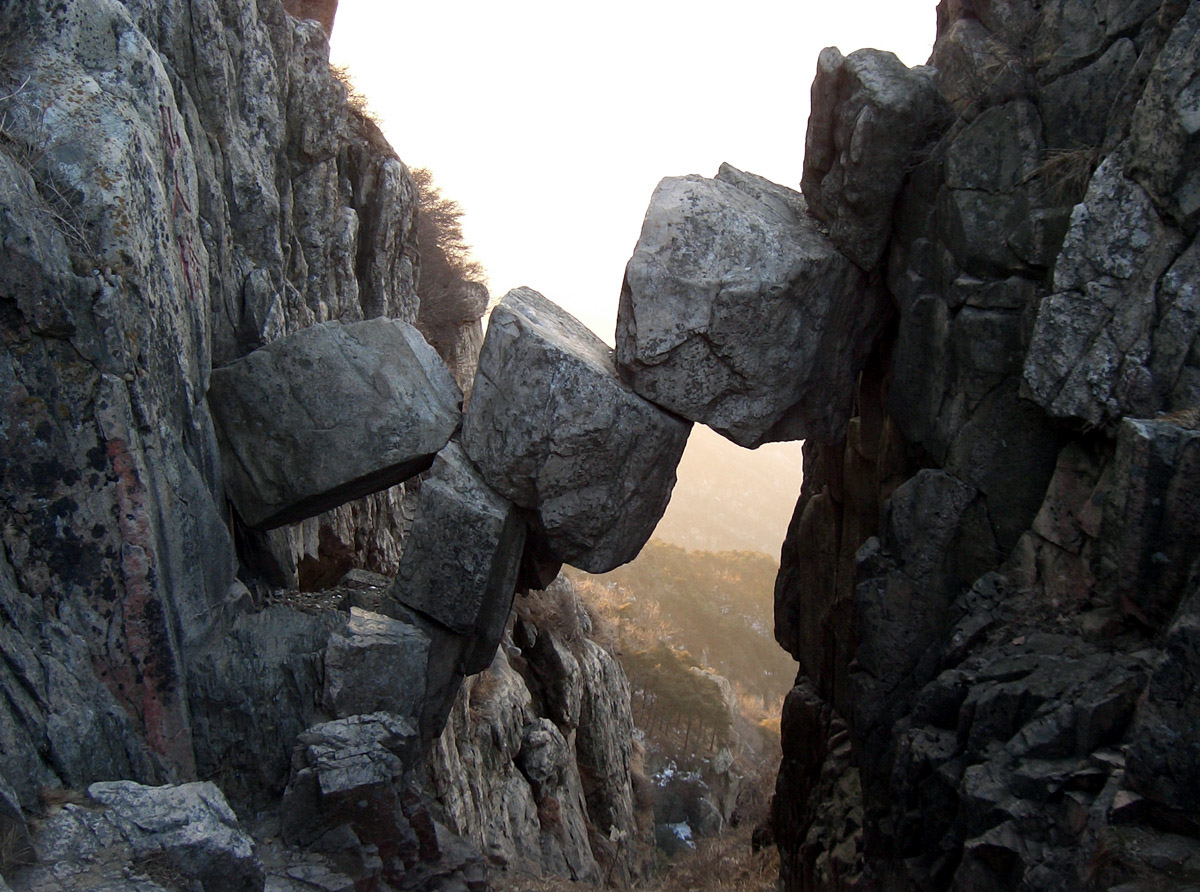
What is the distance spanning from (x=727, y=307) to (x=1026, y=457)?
3.69m

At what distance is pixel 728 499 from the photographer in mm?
81938

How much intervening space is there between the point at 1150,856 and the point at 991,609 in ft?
10.4

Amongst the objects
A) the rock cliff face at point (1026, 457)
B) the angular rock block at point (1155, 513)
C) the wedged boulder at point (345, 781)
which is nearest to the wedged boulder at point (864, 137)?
the rock cliff face at point (1026, 457)

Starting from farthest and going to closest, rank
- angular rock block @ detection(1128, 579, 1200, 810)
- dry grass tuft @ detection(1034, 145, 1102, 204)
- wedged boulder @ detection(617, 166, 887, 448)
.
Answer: wedged boulder @ detection(617, 166, 887, 448) → dry grass tuft @ detection(1034, 145, 1102, 204) → angular rock block @ detection(1128, 579, 1200, 810)

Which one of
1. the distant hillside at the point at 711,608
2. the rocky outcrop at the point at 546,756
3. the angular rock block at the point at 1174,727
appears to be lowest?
the distant hillside at the point at 711,608

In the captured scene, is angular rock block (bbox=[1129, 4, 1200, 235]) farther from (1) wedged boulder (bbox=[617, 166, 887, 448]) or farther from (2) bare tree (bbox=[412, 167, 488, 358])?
(2) bare tree (bbox=[412, 167, 488, 358])

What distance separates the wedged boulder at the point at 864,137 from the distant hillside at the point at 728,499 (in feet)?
214

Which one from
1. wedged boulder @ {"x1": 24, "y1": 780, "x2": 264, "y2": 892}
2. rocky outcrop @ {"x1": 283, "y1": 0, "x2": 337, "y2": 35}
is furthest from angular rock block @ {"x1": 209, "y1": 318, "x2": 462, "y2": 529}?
rocky outcrop @ {"x1": 283, "y1": 0, "x2": 337, "y2": 35}

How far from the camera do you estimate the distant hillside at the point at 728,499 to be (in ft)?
254

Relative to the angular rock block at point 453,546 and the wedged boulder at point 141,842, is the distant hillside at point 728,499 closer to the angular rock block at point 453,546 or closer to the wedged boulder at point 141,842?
the angular rock block at point 453,546

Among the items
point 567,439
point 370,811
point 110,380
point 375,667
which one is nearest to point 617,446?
point 567,439

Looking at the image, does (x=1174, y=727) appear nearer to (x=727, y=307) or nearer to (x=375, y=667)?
(x=727, y=307)

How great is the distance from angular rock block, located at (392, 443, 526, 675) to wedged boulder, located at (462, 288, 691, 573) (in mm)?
287

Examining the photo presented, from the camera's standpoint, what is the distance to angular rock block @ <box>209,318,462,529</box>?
10.2 m
